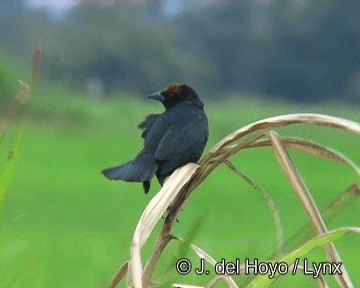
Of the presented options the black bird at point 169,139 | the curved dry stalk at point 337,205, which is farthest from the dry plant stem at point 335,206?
the black bird at point 169,139

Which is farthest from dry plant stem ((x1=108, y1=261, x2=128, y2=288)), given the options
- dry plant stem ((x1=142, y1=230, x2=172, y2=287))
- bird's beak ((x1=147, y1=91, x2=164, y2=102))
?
bird's beak ((x1=147, y1=91, x2=164, y2=102))

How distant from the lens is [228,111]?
28.0 feet

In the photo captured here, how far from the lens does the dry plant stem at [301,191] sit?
60 centimetres

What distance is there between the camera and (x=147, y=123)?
696mm

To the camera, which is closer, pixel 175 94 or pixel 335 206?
pixel 335 206

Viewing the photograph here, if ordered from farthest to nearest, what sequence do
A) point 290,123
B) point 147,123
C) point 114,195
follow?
1. point 114,195
2. point 147,123
3. point 290,123

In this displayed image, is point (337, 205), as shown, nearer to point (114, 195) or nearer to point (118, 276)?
point (118, 276)

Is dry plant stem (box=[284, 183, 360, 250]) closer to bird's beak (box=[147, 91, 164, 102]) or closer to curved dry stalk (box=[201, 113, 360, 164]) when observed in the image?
curved dry stalk (box=[201, 113, 360, 164])

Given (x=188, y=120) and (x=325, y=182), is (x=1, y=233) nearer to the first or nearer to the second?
(x=188, y=120)

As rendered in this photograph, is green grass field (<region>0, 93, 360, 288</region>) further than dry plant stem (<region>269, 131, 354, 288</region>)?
Yes

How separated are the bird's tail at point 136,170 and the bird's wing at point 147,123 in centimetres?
4

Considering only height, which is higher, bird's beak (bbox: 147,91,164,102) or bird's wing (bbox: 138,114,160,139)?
bird's beak (bbox: 147,91,164,102)

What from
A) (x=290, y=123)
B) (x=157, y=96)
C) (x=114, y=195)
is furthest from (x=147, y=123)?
(x=114, y=195)

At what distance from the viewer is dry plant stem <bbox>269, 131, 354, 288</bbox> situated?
1.97ft
